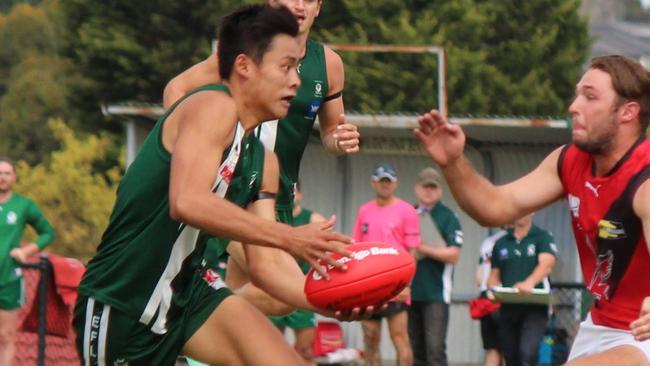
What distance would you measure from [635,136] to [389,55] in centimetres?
2552

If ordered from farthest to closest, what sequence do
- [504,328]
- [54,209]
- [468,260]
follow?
[54,209] → [468,260] → [504,328]

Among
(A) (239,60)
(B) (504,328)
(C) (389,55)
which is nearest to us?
(A) (239,60)

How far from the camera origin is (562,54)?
34156mm

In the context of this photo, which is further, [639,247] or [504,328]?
[504,328]

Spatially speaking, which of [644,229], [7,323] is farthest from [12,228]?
[644,229]

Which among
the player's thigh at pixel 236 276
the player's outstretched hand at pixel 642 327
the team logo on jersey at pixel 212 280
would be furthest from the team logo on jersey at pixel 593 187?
the player's thigh at pixel 236 276

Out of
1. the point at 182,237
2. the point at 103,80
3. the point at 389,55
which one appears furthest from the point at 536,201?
the point at 103,80

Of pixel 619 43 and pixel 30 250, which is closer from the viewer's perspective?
pixel 30 250

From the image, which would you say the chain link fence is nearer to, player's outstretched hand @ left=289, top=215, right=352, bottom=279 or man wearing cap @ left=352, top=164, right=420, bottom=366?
man wearing cap @ left=352, top=164, right=420, bottom=366

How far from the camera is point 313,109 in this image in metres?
8.71

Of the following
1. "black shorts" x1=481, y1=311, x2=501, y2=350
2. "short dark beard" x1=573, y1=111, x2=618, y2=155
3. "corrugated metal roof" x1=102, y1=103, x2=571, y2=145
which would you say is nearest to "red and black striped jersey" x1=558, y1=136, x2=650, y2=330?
"short dark beard" x1=573, y1=111, x2=618, y2=155

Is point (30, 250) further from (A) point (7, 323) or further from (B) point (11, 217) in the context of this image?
(A) point (7, 323)

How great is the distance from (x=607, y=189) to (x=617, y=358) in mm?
803

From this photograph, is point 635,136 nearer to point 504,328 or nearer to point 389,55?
point 504,328
